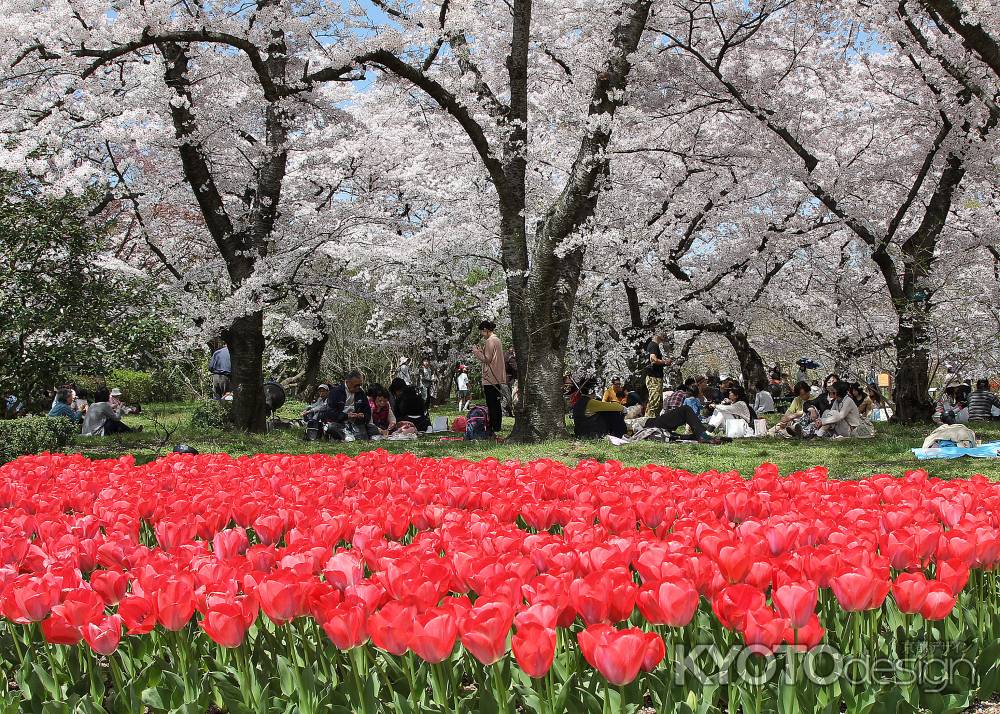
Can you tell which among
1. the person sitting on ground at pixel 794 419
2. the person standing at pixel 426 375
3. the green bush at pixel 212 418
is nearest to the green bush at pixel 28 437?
the green bush at pixel 212 418

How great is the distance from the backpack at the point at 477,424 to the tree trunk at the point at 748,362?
42.5 feet

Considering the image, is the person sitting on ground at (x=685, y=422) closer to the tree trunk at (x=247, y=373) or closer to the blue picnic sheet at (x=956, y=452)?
the blue picnic sheet at (x=956, y=452)

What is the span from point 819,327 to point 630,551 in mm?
25129

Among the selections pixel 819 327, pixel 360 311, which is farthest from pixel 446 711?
pixel 360 311

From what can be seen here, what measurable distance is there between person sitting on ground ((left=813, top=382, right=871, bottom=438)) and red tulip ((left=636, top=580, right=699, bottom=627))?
12.8 metres

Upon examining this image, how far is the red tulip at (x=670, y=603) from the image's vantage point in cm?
250

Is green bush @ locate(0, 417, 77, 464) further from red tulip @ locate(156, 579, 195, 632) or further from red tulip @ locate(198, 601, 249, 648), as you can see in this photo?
red tulip @ locate(198, 601, 249, 648)

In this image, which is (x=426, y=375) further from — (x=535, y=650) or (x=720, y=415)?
(x=535, y=650)

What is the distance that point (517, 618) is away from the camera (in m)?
2.32

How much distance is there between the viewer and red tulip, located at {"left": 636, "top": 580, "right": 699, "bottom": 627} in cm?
250

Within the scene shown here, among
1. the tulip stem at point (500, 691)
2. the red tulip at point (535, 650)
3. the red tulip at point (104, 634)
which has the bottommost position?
the tulip stem at point (500, 691)

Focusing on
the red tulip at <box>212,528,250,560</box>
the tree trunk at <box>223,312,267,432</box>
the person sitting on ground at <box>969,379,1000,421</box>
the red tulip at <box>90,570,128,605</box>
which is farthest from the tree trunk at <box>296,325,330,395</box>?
the red tulip at <box>90,570,128,605</box>

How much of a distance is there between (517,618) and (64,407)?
19880 mm

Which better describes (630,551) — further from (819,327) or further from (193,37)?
(819,327)
